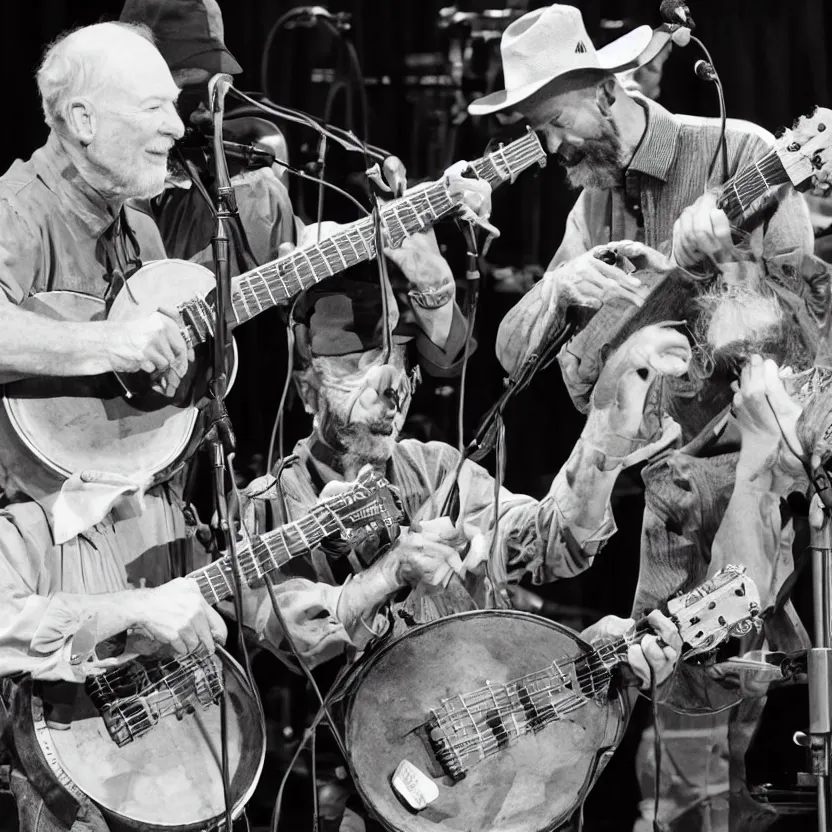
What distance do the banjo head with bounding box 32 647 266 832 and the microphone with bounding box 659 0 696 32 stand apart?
2049mm

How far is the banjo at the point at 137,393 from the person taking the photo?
131 inches

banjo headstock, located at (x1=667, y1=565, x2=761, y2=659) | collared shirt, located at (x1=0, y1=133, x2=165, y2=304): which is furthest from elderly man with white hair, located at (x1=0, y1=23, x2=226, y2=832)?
banjo headstock, located at (x1=667, y1=565, x2=761, y2=659)

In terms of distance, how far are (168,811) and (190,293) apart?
1.29 m

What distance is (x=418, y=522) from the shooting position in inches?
138

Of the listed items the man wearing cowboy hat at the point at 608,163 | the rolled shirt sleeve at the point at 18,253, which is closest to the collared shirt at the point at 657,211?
the man wearing cowboy hat at the point at 608,163

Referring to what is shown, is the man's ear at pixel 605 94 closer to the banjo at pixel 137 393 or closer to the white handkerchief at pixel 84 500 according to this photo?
the banjo at pixel 137 393

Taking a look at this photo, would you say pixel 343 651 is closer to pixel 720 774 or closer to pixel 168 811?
pixel 168 811

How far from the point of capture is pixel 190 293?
11.2ft

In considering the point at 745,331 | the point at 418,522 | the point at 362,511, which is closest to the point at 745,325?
the point at 745,331

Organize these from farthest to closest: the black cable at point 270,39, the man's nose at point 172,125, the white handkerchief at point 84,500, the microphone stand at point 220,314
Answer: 1. the black cable at point 270,39
2. the man's nose at point 172,125
3. the white handkerchief at point 84,500
4. the microphone stand at point 220,314

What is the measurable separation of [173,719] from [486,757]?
80cm

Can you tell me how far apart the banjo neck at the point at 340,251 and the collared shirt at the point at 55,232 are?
31 cm

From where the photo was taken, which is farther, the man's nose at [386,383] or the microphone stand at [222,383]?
the man's nose at [386,383]

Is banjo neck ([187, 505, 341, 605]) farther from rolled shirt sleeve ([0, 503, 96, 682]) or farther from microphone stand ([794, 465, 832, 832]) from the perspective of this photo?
microphone stand ([794, 465, 832, 832])
